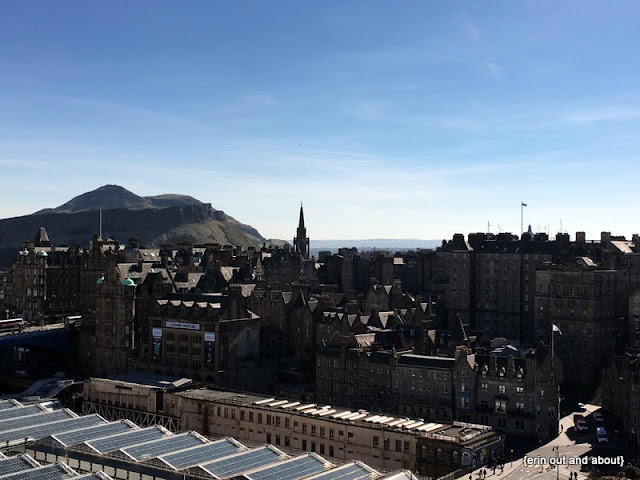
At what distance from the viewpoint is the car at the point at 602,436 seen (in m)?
118

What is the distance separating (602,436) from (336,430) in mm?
38004

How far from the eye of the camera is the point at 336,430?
380 ft

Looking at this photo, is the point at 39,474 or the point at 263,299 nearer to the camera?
the point at 39,474

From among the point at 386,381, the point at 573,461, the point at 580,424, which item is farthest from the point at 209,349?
the point at 573,461

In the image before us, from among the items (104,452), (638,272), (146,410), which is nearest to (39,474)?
(104,452)

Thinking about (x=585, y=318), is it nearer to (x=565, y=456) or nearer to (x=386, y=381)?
(x=386, y=381)

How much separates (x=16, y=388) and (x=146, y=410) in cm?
4800

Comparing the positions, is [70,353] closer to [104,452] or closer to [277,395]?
[277,395]

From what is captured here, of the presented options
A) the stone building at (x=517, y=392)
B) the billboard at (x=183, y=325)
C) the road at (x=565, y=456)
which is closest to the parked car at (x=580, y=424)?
the road at (x=565, y=456)

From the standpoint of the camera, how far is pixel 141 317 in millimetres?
175000

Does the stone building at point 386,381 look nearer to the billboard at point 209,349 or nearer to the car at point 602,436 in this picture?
the billboard at point 209,349

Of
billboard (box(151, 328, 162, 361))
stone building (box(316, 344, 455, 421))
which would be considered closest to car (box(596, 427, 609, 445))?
stone building (box(316, 344, 455, 421))

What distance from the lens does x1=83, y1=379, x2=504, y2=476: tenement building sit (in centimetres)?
10719

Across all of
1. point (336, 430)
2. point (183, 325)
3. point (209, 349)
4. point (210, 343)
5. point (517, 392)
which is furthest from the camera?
point (183, 325)
